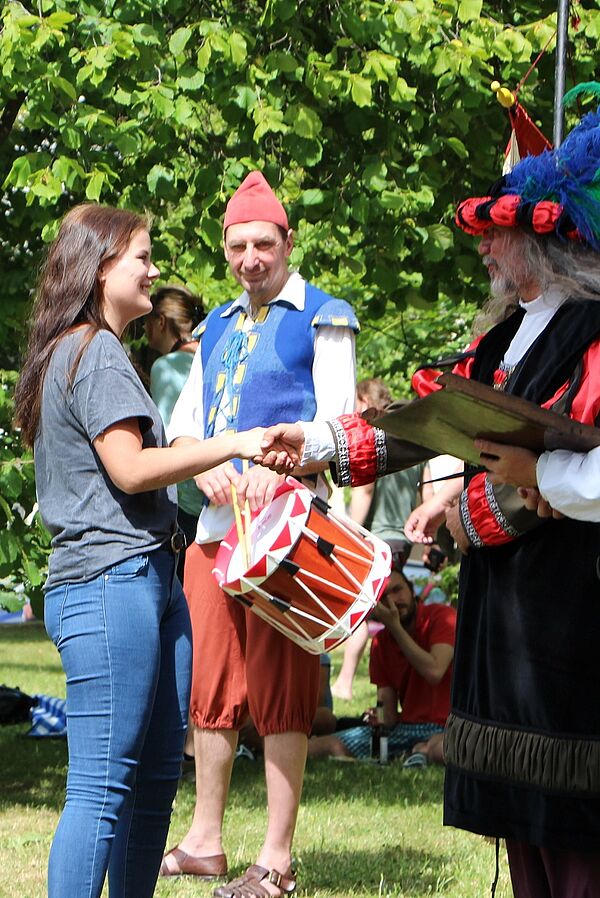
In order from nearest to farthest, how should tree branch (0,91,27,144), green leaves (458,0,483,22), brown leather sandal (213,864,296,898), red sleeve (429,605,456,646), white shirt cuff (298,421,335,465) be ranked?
white shirt cuff (298,421,335,465)
brown leather sandal (213,864,296,898)
green leaves (458,0,483,22)
tree branch (0,91,27,144)
red sleeve (429,605,456,646)

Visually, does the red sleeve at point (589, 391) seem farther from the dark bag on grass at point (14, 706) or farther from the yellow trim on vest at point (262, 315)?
the dark bag on grass at point (14, 706)

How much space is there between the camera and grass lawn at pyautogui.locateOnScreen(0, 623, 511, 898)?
14.0 feet

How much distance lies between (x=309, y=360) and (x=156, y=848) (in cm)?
165

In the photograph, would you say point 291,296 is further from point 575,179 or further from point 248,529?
point 575,179

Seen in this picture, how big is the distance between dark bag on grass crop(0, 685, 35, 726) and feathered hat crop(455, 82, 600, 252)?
6064 mm

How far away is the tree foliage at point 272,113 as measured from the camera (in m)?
5.54

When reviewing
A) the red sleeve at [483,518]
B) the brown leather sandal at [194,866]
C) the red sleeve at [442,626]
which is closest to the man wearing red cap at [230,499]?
the brown leather sandal at [194,866]

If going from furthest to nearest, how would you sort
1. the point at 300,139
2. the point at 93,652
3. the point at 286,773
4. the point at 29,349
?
the point at 300,139, the point at 286,773, the point at 29,349, the point at 93,652

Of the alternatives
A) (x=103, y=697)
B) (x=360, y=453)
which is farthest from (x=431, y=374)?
(x=103, y=697)

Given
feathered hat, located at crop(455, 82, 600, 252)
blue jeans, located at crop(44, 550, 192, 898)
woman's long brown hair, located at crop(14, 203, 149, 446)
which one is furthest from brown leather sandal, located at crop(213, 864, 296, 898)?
feathered hat, located at crop(455, 82, 600, 252)

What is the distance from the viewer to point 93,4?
5738 millimetres

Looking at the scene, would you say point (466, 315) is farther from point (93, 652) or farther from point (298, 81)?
point (93, 652)

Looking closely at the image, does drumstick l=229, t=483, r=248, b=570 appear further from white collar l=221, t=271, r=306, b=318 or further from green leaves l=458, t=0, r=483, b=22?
green leaves l=458, t=0, r=483, b=22

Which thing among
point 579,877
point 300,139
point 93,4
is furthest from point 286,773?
point 93,4
